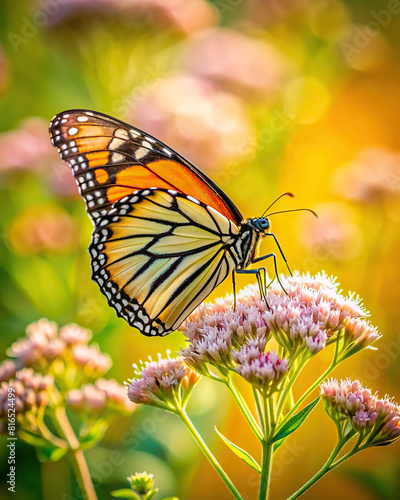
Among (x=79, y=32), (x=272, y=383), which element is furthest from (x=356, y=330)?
(x=79, y=32)

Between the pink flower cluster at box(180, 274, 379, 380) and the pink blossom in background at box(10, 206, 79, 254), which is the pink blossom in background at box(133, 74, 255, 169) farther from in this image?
the pink flower cluster at box(180, 274, 379, 380)

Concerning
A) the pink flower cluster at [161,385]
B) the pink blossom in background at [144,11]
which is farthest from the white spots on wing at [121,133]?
the pink blossom in background at [144,11]

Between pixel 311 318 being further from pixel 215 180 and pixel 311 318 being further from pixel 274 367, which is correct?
pixel 215 180

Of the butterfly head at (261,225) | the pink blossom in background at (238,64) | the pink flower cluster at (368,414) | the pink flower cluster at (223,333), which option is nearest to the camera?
the pink flower cluster at (368,414)

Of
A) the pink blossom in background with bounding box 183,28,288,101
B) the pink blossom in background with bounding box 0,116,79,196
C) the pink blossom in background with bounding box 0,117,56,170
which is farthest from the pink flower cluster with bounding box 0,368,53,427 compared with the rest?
the pink blossom in background with bounding box 183,28,288,101

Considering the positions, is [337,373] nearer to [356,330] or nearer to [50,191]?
[356,330]

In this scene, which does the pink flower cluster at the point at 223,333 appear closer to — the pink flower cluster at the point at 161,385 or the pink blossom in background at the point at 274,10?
the pink flower cluster at the point at 161,385

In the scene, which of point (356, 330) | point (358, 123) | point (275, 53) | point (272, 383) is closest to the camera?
point (272, 383)
